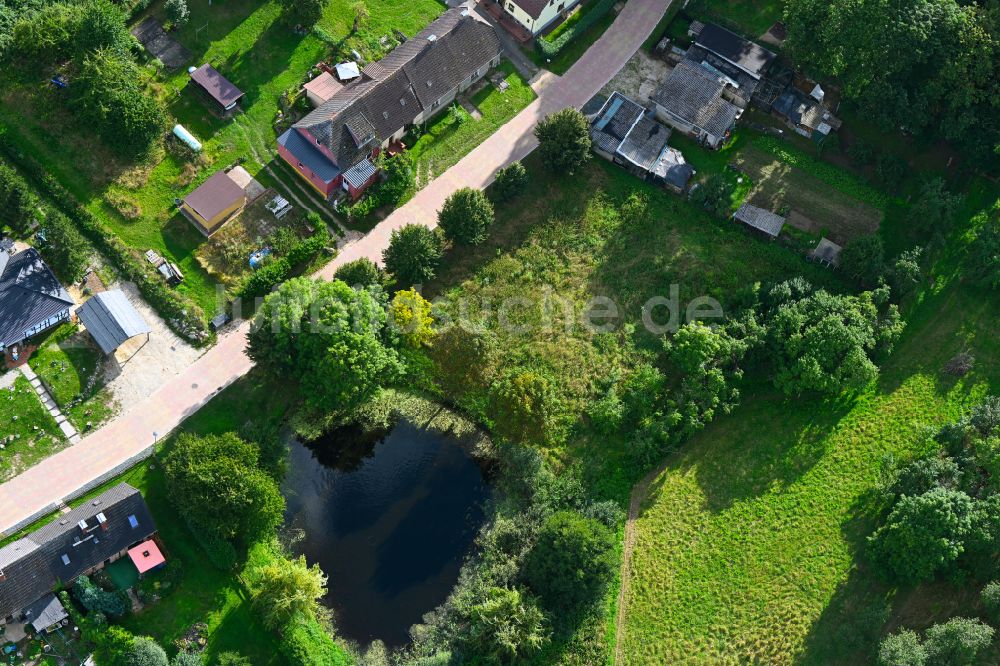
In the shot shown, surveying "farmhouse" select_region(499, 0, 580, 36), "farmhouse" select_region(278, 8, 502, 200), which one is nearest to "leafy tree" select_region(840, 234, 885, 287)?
"farmhouse" select_region(499, 0, 580, 36)

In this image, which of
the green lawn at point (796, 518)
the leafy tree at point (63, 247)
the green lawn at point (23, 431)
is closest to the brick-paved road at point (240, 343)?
the green lawn at point (23, 431)

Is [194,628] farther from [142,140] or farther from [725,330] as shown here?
[725,330]

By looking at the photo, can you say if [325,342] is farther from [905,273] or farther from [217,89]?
[905,273]

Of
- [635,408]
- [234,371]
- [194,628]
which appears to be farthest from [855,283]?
[194,628]

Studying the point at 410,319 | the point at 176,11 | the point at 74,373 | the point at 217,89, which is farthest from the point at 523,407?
the point at 176,11

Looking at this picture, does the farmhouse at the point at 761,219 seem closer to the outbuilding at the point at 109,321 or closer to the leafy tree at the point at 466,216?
the leafy tree at the point at 466,216
